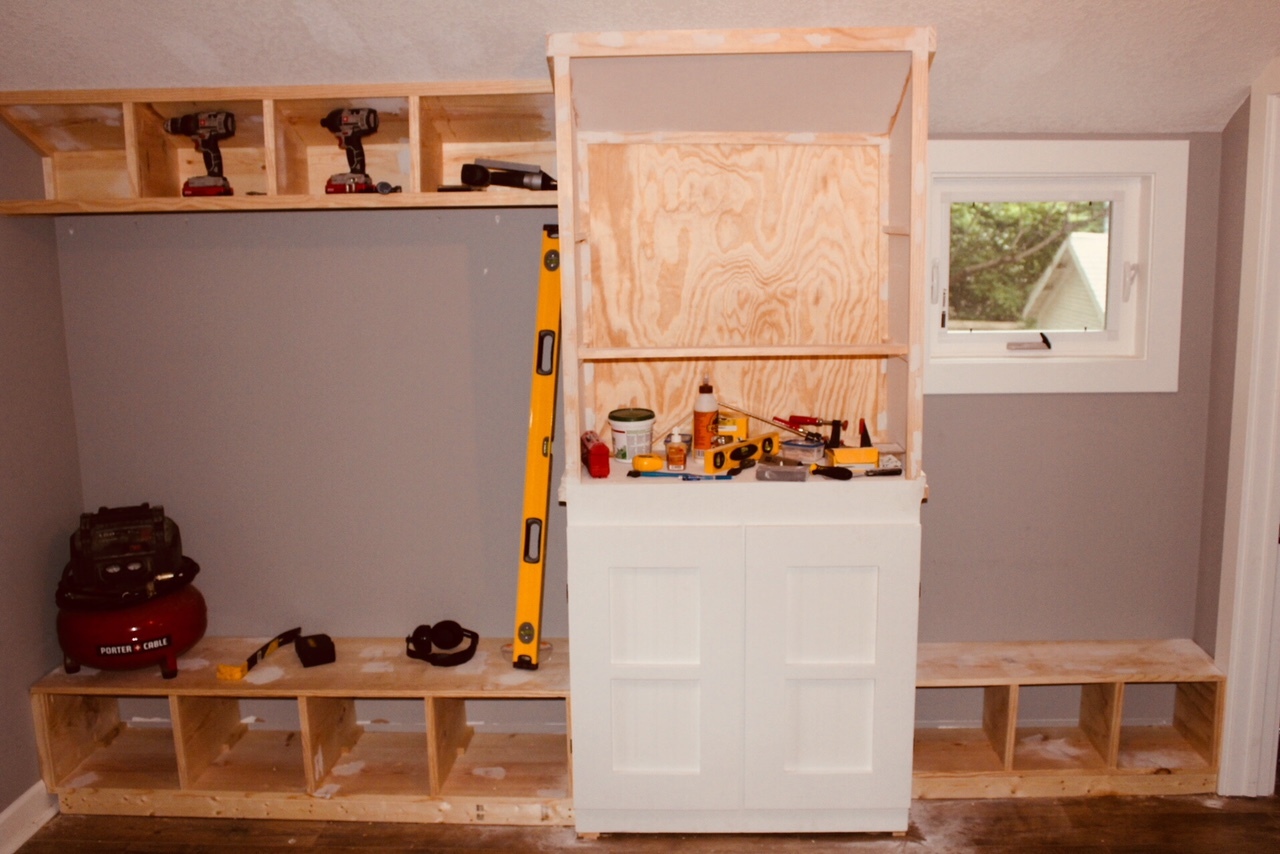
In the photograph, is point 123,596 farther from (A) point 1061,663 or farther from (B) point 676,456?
(A) point 1061,663

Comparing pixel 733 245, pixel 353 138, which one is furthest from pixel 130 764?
pixel 733 245

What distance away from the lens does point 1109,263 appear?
2873 mm

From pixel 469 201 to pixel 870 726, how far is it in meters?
1.77

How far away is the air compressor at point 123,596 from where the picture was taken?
256 cm

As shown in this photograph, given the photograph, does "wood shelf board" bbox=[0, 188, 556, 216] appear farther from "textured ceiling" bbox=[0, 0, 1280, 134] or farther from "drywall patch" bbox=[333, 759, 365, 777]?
"drywall patch" bbox=[333, 759, 365, 777]

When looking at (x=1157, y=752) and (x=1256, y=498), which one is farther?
(x=1157, y=752)

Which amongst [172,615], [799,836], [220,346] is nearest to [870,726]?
[799,836]

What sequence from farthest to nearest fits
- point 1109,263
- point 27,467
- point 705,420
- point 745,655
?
point 1109,263, point 27,467, point 705,420, point 745,655

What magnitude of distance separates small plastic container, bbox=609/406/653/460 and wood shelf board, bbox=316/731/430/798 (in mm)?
1163

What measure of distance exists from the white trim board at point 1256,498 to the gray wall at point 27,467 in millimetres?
3480

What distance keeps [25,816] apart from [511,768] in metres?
1.37

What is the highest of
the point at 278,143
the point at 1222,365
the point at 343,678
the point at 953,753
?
the point at 278,143

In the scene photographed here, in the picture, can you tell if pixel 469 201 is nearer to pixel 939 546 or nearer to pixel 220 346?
pixel 220 346

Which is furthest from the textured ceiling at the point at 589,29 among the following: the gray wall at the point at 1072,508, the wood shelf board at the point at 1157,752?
the wood shelf board at the point at 1157,752
